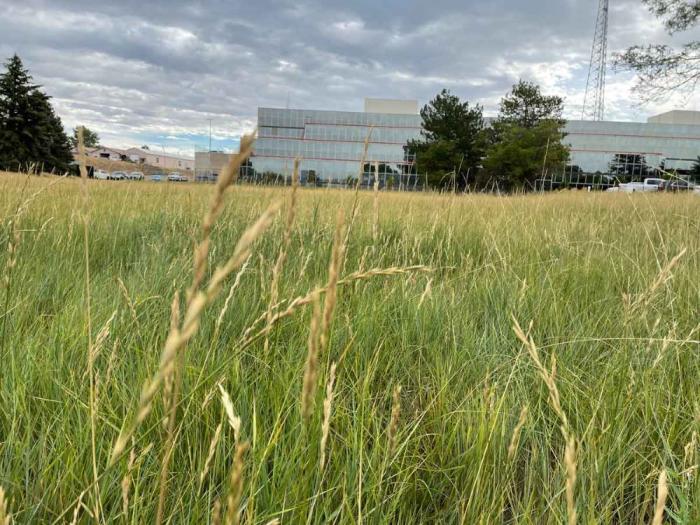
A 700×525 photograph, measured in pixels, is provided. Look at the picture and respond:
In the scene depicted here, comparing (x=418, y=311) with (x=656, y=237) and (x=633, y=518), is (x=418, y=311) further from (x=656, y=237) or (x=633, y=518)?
(x=656, y=237)

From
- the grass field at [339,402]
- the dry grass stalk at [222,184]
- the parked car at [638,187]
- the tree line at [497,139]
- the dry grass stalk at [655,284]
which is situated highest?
the tree line at [497,139]

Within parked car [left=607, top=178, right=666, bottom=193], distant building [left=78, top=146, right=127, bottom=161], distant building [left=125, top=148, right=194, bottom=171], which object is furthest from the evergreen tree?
parked car [left=607, top=178, right=666, bottom=193]

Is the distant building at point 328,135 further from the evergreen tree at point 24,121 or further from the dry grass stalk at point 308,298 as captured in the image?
the dry grass stalk at point 308,298

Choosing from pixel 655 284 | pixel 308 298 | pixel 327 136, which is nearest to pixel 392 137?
pixel 327 136

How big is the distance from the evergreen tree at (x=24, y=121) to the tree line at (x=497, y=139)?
30973 millimetres

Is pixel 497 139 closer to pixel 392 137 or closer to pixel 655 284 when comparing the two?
pixel 392 137

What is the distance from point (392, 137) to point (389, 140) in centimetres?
56

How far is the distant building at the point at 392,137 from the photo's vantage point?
52.0 m

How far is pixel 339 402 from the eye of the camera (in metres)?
1.16

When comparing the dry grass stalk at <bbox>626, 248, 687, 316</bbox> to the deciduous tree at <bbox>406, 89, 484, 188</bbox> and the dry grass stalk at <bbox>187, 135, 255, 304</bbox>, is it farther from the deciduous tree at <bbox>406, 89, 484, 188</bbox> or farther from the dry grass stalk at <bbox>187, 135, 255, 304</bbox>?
the deciduous tree at <bbox>406, 89, 484, 188</bbox>

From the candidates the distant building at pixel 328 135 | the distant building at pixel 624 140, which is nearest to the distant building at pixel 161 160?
the distant building at pixel 328 135

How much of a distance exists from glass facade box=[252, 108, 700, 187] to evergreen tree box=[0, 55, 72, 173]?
63.6ft

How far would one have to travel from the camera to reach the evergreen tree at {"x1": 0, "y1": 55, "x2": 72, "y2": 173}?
36344 mm

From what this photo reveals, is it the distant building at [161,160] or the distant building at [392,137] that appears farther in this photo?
the distant building at [392,137]
